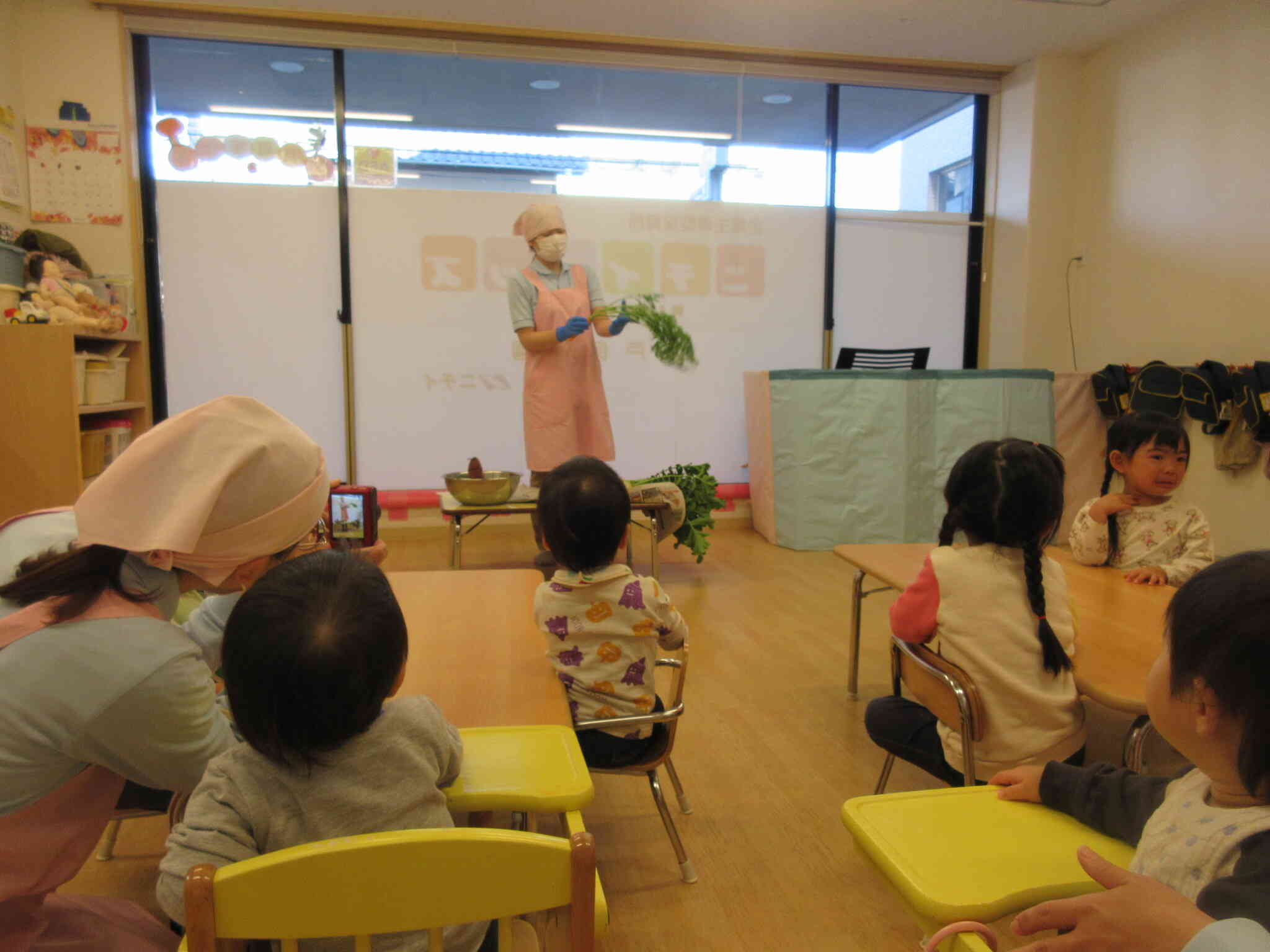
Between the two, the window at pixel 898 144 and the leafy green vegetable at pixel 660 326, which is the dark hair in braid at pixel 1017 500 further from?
the window at pixel 898 144

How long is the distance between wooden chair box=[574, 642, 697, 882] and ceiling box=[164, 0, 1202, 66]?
4.12 meters

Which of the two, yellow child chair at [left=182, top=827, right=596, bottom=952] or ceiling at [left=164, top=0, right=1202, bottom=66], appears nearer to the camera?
yellow child chair at [left=182, top=827, right=596, bottom=952]

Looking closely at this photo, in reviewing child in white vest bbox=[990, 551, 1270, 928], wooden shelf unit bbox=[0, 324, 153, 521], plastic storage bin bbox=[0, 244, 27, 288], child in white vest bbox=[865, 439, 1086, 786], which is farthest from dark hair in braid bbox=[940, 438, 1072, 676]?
plastic storage bin bbox=[0, 244, 27, 288]

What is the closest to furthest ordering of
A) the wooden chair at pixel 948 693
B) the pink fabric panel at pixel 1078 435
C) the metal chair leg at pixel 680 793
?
the wooden chair at pixel 948 693, the metal chair leg at pixel 680 793, the pink fabric panel at pixel 1078 435

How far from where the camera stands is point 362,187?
507 centimetres

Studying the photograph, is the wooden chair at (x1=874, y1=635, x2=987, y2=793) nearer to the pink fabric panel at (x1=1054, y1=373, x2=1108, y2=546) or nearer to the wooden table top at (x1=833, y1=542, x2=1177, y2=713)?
the wooden table top at (x1=833, y1=542, x2=1177, y2=713)

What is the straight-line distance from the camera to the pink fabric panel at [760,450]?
16.6ft

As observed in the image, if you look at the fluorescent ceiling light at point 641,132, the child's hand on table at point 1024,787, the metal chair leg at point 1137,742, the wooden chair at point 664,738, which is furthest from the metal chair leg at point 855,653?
the fluorescent ceiling light at point 641,132

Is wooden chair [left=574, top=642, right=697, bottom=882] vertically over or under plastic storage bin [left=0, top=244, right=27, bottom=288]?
under

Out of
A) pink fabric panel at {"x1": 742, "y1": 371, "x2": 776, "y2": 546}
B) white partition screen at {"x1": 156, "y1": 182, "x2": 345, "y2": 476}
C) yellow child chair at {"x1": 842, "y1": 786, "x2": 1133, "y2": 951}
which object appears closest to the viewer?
yellow child chair at {"x1": 842, "y1": 786, "x2": 1133, "y2": 951}

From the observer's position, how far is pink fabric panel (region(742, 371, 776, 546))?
16.6 feet

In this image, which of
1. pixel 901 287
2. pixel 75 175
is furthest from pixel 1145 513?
pixel 75 175

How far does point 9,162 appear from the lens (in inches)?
173

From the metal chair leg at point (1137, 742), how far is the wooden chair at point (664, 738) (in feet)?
2.51
